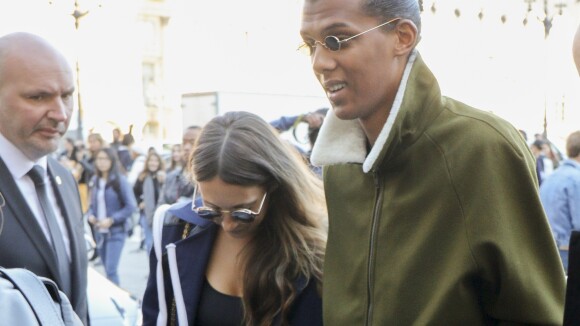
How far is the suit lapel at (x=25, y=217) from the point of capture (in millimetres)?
3424

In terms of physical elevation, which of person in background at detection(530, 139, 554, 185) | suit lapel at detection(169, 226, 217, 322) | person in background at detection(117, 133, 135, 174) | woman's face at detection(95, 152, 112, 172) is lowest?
person in background at detection(117, 133, 135, 174)

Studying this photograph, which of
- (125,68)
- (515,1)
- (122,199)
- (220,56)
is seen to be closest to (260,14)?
(220,56)

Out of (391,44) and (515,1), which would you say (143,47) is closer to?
(515,1)

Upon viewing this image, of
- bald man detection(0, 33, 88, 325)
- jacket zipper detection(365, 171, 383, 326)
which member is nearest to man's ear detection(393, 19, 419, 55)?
jacket zipper detection(365, 171, 383, 326)

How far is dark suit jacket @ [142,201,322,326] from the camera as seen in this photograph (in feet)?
10.3

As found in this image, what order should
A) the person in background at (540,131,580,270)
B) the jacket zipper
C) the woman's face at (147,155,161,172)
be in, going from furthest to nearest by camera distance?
1. the woman's face at (147,155,161,172)
2. the person in background at (540,131,580,270)
3. the jacket zipper

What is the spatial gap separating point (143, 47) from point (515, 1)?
2649 cm

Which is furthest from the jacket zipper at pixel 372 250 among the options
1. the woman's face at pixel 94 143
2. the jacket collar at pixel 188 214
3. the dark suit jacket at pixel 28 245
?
the woman's face at pixel 94 143

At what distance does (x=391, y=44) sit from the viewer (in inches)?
91.2

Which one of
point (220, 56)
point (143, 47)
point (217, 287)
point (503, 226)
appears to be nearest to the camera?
point (503, 226)

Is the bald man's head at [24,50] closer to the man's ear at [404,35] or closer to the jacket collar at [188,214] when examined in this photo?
the jacket collar at [188,214]

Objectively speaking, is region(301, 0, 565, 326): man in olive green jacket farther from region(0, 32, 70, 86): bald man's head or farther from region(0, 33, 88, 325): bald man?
region(0, 32, 70, 86): bald man's head

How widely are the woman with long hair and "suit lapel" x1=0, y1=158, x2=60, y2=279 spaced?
39 centimetres

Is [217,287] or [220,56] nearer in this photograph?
[217,287]
